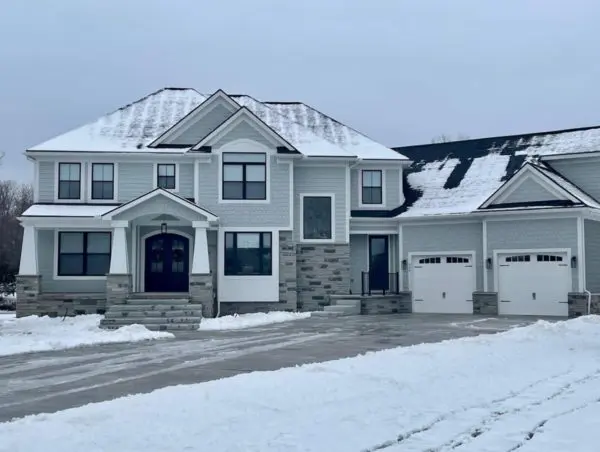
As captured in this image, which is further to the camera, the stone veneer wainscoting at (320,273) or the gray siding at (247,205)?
the stone veneer wainscoting at (320,273)

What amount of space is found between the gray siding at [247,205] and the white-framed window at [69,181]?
4.36 metres

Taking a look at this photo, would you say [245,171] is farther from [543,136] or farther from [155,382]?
[155,382]

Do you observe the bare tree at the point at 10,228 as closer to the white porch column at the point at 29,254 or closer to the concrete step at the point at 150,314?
the white porch column at the point at 29,254

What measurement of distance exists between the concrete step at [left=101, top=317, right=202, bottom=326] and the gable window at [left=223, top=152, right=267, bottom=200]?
5685mm

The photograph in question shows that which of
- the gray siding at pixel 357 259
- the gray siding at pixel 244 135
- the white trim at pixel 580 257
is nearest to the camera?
the white trim at pixel 580 257

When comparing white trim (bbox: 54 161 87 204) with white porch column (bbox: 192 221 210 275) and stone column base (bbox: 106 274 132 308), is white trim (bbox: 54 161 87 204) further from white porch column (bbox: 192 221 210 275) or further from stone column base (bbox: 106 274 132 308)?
white porch column (bbox: 192 221 210 275)

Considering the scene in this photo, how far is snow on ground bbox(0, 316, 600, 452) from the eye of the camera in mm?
7152

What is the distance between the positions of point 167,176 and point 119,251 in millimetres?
3934

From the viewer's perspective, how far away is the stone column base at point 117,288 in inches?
928

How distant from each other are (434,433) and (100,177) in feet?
69.4

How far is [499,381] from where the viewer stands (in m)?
10.8

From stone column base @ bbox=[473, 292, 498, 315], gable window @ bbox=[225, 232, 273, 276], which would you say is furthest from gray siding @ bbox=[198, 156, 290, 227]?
stone column base @ bbox=[473, 292, 498, 315]

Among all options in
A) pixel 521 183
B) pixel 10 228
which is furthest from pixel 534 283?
pixel 10 228

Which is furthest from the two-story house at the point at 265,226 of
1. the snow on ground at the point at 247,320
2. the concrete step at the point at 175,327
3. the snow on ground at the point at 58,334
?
the concrete step at the point at 175,327
